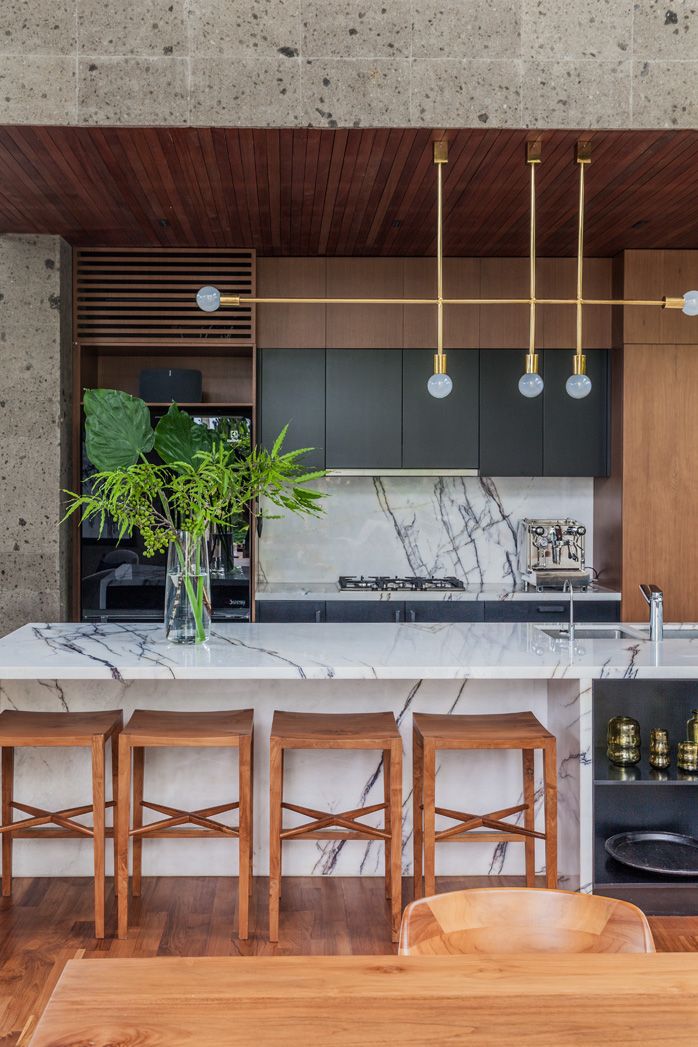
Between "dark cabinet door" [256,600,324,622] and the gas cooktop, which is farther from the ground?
the gas cooktop

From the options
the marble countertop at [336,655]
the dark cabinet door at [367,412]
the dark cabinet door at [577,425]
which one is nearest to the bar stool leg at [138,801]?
the marble countertop at [336,655]

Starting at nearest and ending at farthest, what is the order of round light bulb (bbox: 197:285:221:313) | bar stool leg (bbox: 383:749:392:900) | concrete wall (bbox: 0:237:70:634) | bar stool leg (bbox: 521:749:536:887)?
bar stool leg (bbox: 383:749:392:900), bar stool leg (bbox: 521:749:536:887), round light bulb (bbox: 197:285:221:313), concrete wall (bbox: 0:237:70:634)

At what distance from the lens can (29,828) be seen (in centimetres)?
280

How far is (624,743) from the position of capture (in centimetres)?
275

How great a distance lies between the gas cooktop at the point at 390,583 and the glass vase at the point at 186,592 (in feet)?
5.67

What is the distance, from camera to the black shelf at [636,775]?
8.70 ft

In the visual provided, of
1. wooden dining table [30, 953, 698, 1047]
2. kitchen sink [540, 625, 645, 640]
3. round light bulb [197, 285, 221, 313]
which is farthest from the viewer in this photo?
kitchen sink [540, 625, 645, 640]

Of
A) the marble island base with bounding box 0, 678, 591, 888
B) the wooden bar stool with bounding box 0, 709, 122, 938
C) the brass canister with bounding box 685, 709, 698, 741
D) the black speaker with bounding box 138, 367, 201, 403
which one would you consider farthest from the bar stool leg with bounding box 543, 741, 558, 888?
the black speaker with bounding box 138, 367, 201, 403

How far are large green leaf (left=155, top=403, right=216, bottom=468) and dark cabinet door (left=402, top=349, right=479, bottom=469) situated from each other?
1.93 metres

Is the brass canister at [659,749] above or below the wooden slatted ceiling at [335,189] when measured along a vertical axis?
below

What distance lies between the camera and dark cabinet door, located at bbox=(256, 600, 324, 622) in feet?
14.6

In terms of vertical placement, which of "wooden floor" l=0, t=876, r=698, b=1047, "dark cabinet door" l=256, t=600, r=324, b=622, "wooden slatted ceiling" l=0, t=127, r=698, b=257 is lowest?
"wooden floor" l=0, t=876, r=698, b=1047

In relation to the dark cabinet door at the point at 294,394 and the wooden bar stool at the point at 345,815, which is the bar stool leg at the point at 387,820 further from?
the dark cabinet door at the point at 294,394

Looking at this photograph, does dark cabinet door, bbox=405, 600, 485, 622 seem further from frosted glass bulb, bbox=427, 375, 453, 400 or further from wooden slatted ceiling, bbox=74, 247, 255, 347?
frosted glass bulb, bbox=427, 375, 453, 400
